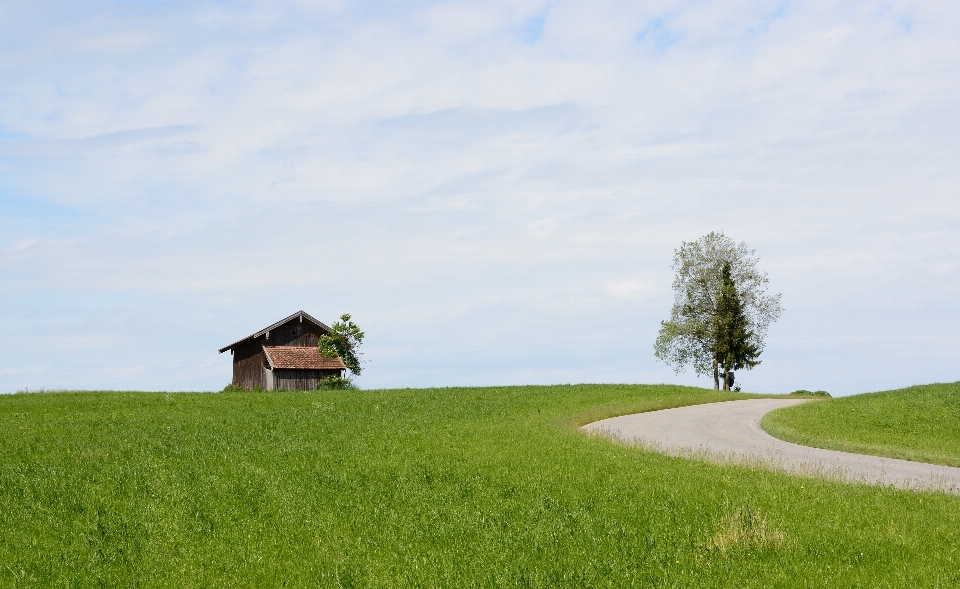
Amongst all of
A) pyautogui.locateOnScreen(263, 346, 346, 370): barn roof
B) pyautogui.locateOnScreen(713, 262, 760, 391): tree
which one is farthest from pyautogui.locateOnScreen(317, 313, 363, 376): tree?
pyautogui.locateOnScreen(713, 262, 760, 391): tree

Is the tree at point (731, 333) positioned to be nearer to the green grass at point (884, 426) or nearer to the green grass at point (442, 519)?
the green grass at point (884, 426)

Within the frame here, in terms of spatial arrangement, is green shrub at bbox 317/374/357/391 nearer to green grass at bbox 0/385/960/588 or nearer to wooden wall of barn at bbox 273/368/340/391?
wooden wall of barn at bbox 273/368/340/391

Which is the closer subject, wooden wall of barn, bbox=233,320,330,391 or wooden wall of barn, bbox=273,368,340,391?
wooden wall of barn, bbox=273,368,340,391

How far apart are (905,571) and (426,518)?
840 centimetres

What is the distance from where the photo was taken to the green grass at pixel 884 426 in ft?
91.7

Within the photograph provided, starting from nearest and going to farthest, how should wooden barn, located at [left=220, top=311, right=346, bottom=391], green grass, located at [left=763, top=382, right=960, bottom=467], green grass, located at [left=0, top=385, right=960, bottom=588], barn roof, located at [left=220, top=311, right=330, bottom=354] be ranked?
green grass, located at [left=0, top=385, right=960, bottom=588] → green grass, located at [left=763, top=382, right=960, bottom=467] → wooden barn, located at [left=220, top=311, right=346, bottom=391] → barn roof, located at [left=220, top=311, right=330, bottom=354]

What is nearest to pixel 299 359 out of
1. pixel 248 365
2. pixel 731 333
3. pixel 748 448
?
pixel 248 365

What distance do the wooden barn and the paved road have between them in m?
36.1

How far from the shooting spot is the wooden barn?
68562 millimetres

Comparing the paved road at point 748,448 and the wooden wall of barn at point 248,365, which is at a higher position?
the wooden wall of barn at point 248,365

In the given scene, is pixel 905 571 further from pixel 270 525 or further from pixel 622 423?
pixel 622 423

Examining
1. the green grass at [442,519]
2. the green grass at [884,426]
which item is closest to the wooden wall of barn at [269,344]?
the green grass at [442,519]

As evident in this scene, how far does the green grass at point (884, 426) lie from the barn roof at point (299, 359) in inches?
1607

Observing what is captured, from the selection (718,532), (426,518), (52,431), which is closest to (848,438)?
(718,532)
